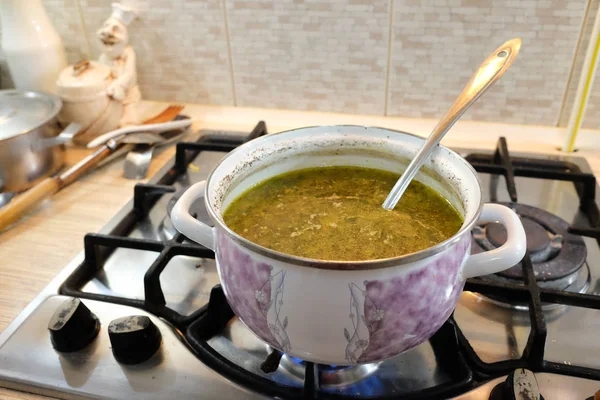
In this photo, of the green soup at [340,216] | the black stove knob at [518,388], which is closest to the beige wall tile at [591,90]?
the green soup at [340,216]

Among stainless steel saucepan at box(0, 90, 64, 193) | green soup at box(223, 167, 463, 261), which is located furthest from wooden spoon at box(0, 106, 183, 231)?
green soup at box(223, 167, 463, 261)

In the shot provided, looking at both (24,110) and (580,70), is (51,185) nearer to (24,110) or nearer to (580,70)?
(24,110)

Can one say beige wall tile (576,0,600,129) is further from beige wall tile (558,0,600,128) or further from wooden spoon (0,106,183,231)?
wooden spoon (0,106,183,231)

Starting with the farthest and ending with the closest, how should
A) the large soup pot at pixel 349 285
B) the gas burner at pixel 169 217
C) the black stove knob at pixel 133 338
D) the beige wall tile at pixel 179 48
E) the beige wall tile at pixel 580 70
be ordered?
1. the beige wall tile at pixel 179 48
2. the beige wall tile at pixel 580 70
3. the gas burner at pixel 169 217
4. the black stove knob at pixel 133 338
5. the large soup pot at pixel 349 285

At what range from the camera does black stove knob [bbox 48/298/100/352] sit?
46cm

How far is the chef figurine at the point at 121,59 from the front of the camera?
84cm

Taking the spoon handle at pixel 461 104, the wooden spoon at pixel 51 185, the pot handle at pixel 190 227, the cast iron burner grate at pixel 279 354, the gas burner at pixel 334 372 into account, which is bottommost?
the gas burner at pixel 334 372

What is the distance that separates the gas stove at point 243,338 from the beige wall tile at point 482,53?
0.91 ft

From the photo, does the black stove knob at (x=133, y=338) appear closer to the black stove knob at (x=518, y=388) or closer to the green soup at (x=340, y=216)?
the green soup at (x=340, y=216)

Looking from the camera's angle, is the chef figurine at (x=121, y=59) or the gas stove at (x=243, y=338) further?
the chef figurine at (x=121, y=59)

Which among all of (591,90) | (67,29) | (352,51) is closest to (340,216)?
(352,51)

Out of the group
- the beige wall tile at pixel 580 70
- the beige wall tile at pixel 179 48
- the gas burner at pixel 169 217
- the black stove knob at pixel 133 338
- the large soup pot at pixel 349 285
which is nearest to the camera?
the large soup pot at pixel 349 285

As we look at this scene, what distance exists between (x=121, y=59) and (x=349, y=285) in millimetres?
701

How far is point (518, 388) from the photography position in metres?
0.40
